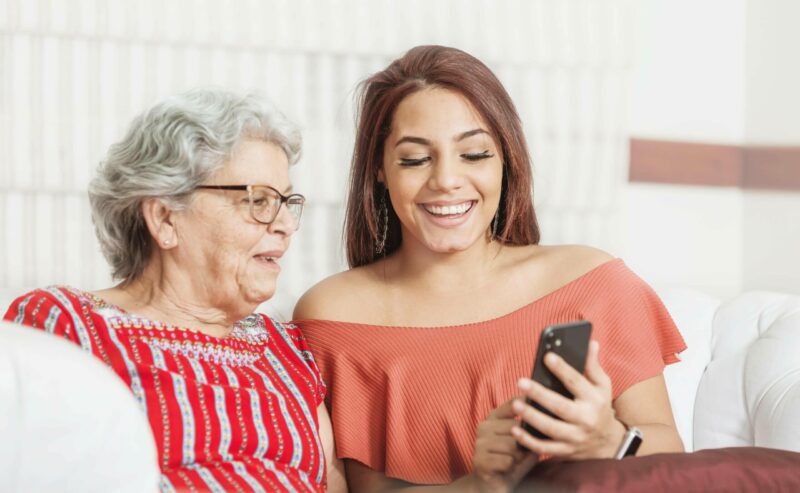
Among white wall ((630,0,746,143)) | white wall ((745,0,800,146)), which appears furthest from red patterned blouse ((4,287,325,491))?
white wall ((745,0,800,146))

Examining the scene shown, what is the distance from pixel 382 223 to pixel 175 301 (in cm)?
49

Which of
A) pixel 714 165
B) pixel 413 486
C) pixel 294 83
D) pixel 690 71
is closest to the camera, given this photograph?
pixel 413 486

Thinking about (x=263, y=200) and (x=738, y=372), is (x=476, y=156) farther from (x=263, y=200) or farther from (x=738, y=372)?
(x=738, y=372)

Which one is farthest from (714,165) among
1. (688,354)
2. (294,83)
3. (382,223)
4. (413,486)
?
(413,486)

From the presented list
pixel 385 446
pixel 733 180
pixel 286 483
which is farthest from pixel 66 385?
pixel 733 180

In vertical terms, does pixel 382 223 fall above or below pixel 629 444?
above

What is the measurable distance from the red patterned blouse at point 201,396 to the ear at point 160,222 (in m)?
0.15

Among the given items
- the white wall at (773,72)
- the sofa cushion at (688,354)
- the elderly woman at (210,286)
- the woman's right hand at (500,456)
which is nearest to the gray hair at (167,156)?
the elderly woman at (210,286)

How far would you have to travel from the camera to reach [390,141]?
6.28 feet

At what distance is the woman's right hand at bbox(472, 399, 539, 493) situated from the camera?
1.49 metres

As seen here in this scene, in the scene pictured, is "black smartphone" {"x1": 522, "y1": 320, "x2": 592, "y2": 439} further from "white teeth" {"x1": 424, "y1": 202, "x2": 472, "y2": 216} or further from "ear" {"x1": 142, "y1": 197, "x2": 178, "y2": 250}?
"ear" {"x1": 142, "y1": 197, "x2": 178, "y2": 250}

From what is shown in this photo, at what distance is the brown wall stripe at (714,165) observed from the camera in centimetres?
377

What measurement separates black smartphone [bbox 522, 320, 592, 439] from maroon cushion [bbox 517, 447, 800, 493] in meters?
0.11

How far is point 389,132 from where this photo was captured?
193 centimetres
